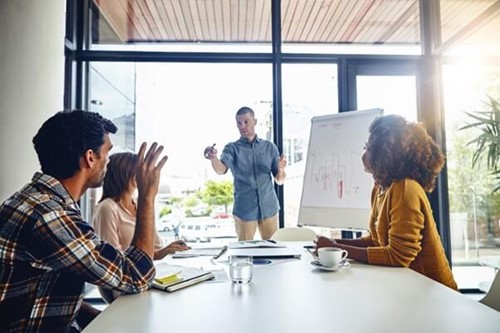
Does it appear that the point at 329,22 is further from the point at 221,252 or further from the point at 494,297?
the point at 494,297

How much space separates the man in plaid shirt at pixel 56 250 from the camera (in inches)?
36.9

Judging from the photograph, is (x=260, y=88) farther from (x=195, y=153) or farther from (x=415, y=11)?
(x=415, y=11)

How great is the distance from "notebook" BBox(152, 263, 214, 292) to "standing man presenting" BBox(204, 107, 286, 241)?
1.74 meters

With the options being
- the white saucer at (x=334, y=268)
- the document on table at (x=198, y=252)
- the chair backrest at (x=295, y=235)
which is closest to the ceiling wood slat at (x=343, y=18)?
the chair backrest at (x=295, y=235)

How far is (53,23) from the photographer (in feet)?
7.13

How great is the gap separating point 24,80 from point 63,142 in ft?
3.16

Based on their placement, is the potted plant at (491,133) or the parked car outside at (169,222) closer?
the potted plant at (491,133)

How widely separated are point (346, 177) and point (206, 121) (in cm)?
150

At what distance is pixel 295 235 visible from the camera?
8.05ft

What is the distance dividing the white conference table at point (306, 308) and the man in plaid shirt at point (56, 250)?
0.37ft

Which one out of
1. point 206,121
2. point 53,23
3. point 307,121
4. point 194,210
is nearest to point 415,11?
point 307,121

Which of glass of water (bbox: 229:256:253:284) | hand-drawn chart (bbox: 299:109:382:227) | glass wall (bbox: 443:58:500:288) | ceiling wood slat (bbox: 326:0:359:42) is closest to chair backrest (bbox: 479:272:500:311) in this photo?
glass of water (bbox: 229:256:253:284)

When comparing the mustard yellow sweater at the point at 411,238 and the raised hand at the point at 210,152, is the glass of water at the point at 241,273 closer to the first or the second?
the mustard yellow sweater at the point at 411,238

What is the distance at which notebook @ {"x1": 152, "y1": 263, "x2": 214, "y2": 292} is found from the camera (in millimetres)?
1141
